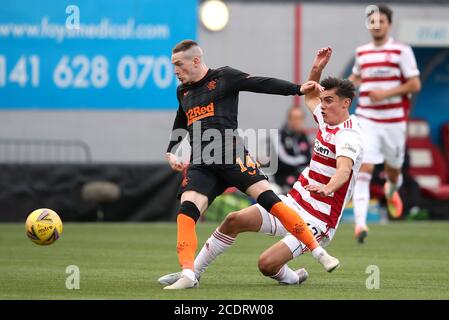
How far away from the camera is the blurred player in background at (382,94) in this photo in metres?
12.9

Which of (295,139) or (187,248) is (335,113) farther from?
(295,139)

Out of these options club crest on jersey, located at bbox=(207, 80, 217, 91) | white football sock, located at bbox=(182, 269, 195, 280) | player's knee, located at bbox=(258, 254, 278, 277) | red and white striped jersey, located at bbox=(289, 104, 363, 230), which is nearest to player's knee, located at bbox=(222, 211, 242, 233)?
player's knee, located at bbox=(258, 254, 278, 277)

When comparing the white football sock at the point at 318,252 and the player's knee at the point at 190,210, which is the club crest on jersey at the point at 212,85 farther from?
the white football sock at the point at 318,252

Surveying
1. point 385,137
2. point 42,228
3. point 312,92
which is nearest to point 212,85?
point 312,92

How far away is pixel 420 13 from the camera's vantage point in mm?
19344

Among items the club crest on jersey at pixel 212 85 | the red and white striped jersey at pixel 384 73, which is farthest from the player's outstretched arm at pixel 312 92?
the red and white striped jersey at pixel 384 73

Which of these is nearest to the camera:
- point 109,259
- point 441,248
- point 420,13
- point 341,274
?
point 341,274

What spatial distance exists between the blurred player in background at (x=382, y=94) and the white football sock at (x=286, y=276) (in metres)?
4.24

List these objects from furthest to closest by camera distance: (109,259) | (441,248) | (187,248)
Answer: (441,248), (109,259), (187,248)

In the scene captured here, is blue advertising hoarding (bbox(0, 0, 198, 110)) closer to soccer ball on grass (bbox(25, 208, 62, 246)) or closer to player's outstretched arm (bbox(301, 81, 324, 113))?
soccer ball on grass (bbox(25, 208, 62, 246))

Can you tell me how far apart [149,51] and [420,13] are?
188 inches

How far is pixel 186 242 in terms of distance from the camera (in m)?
8.05

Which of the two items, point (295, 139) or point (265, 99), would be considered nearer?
point (295, 139)

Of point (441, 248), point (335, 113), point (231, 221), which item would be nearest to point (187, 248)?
point (231, 221)
